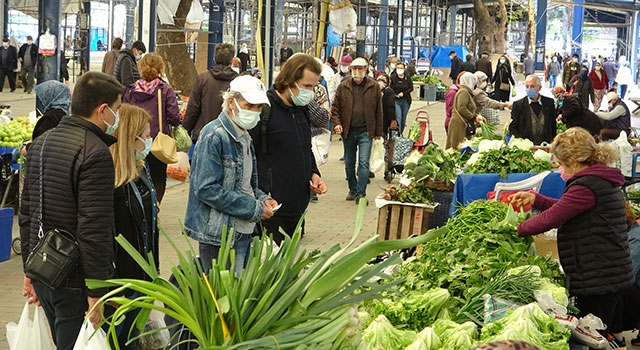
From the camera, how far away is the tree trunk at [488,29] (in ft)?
168

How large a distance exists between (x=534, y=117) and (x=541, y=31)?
41393 mm

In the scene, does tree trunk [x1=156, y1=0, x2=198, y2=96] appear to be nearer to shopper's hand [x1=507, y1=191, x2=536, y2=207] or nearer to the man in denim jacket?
shopper's hand [x1=507, y1=191, x2=536, y2=207]

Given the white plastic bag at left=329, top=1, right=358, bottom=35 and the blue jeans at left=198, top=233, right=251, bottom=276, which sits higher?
the white plastic bag at left=329, top=1, right=358, bottom=35

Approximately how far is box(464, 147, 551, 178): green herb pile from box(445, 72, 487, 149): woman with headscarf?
4833 millimetres

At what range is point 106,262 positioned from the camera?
464 cm

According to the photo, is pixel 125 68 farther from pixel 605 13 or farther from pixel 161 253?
pixel 605 13

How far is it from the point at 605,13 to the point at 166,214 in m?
65.5

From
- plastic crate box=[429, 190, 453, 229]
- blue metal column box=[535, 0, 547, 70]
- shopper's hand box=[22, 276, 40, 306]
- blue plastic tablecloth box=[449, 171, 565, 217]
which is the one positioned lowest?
plastic crate box=[429, 190, 453, 229]

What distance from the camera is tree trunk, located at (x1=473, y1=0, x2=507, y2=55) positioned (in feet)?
168

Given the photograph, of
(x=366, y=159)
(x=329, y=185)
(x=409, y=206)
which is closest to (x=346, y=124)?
(x=366, y=159)

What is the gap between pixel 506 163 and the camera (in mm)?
9727

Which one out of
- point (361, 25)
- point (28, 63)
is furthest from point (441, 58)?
point (28, 63)

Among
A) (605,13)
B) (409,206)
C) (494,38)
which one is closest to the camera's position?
(409,206)

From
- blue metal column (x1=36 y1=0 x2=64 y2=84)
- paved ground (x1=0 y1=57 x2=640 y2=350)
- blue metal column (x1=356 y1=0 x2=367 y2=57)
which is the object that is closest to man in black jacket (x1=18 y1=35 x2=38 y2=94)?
blue metal column (x1=356 y1=0 x2=367 y2=57)
